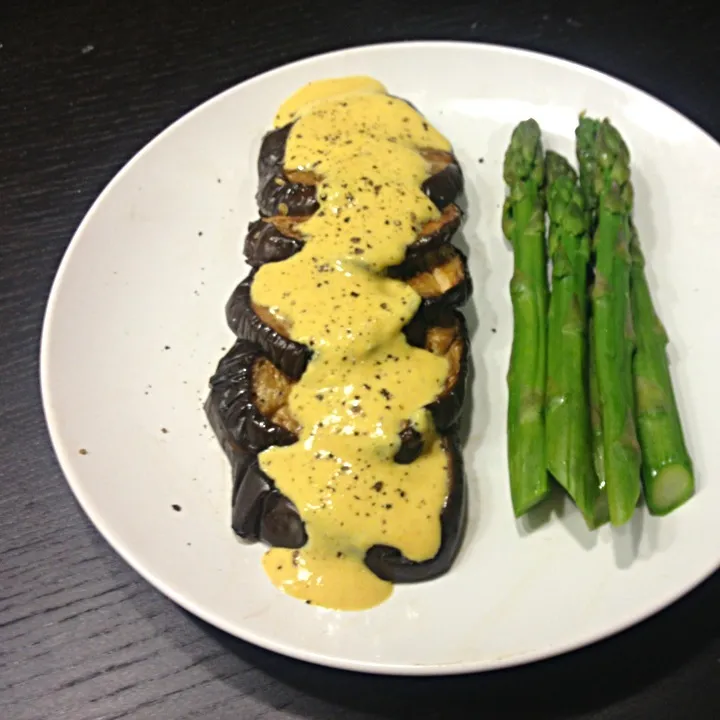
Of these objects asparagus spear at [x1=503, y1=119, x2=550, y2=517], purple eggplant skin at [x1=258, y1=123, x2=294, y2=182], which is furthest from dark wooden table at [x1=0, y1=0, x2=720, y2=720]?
purple eggplant skin at [x1=258, y1=123, x2=294, y2=182]

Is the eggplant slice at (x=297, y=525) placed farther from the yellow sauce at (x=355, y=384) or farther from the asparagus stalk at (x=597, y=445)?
the asparagus stalk at (x=597, y=445)

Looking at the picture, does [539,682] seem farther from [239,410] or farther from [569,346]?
[239,410]

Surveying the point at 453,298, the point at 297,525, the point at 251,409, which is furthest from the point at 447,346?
the point at 297,525

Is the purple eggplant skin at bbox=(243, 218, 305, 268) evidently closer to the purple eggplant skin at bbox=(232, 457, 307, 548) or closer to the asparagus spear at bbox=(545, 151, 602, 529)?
the purple eggplant skin at bbox=(232, 457, 307, 548)

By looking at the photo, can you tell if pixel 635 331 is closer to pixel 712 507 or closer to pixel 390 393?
pixel 712 507

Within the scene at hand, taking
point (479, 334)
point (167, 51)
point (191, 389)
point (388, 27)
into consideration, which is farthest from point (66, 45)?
point (479, 334)

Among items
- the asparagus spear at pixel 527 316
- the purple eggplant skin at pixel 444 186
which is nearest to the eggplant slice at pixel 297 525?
the asparagus spear at pixel 527 316
